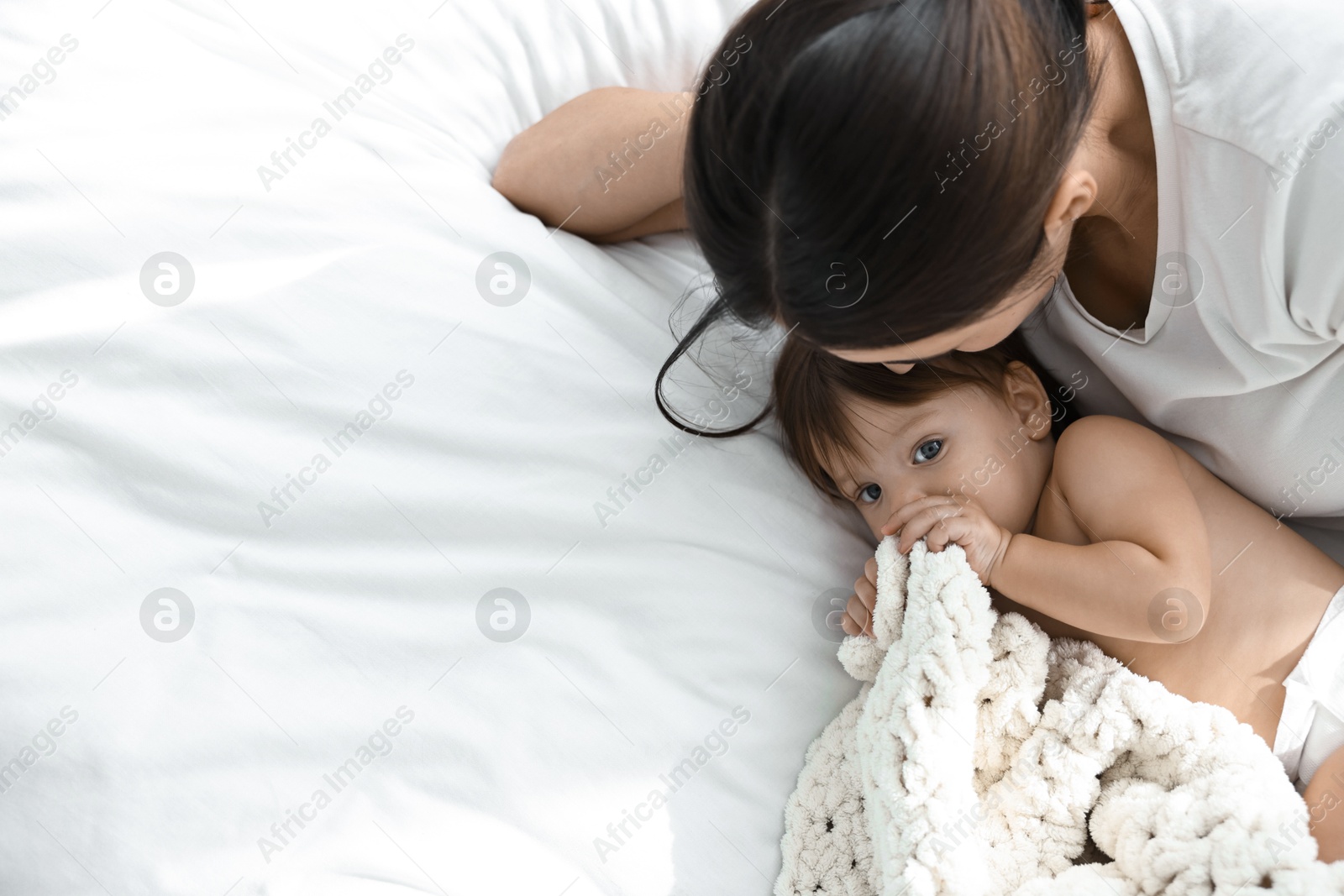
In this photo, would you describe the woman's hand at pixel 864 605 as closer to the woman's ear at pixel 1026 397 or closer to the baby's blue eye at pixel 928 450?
the baby's blue eye at pixel 928 450

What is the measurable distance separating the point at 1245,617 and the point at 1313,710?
10cm

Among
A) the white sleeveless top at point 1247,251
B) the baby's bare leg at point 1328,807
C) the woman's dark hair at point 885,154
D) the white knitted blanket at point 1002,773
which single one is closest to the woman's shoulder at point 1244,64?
the white sleeveless top at point 1247,251

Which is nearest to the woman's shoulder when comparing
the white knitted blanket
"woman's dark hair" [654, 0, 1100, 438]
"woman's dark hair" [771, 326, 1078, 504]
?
"woman's dark hair" [654, 0, 1100, 438]

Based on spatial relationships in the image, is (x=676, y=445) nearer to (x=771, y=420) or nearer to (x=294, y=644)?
(x=771, y=420)

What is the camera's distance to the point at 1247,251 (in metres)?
0.77

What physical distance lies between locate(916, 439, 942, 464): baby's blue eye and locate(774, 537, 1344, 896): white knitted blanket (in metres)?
0.09

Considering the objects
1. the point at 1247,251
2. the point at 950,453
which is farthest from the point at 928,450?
the point at 1247,251

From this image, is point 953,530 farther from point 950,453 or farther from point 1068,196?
point 1068,196

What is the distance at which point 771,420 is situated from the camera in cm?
105

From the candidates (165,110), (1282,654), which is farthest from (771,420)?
(165,110)

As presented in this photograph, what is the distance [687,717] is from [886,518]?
0.30m

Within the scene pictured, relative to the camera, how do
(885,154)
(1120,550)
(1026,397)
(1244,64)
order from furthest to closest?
(1026,397) → (1120,550) → (1244,64) → (885,154)

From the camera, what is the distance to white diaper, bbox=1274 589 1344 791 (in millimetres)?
868

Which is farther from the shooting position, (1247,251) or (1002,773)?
(1002,773)
